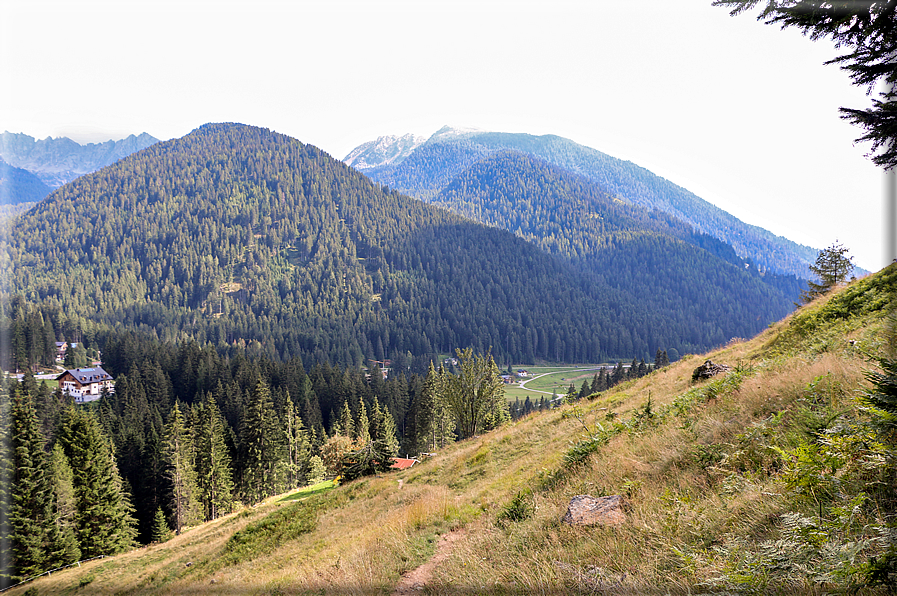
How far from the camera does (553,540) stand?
591 cm

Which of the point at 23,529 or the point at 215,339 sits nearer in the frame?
the point at 23,529

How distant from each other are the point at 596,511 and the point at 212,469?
5070cm

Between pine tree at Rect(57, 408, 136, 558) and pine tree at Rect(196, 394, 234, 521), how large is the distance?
815 centimetres

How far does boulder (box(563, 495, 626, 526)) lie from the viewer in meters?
5.89

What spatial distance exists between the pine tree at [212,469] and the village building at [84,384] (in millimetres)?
60442

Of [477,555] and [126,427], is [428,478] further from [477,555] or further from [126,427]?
[126,427]

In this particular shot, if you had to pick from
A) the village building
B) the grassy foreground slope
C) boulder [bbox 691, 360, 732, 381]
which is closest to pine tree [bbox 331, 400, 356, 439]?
the grassy foreground slope

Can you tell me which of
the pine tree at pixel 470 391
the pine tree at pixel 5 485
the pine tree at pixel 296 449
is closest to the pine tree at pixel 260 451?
the pine tree at pixel 296 449

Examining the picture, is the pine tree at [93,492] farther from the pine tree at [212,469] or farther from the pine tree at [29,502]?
the pine tree at [212,469]

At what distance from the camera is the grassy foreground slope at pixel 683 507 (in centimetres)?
365

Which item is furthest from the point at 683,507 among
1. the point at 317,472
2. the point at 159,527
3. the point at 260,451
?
the point at 260,451

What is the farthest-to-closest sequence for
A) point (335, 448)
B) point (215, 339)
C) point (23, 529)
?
point (215, 339) < point (335, 448) < point (23, 529)

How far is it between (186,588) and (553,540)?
15014 mm

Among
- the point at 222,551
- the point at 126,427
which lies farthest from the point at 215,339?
the point at 222,551
